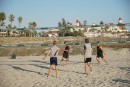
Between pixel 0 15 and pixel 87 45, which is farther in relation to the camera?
pixel 0 15

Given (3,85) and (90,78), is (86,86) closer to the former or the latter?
(90,78)

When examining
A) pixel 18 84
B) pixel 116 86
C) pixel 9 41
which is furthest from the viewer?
pixel 9 41

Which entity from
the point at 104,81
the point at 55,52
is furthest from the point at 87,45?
the point at 104,81

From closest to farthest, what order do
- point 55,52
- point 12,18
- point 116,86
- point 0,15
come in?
point 116,86
point 55,52
point 0,15
point 12,18

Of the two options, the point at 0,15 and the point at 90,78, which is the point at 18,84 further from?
the point at 0,15

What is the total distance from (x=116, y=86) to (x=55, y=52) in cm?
296

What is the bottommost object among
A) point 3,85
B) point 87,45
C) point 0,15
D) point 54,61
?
point 3,85

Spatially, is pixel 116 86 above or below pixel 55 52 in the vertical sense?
below

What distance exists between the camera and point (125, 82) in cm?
761

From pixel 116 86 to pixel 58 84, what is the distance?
1927 millimetres

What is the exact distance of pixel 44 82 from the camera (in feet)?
27.1

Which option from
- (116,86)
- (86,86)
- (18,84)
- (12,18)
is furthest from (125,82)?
(12,18)


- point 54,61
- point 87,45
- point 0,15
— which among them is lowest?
point 54,61

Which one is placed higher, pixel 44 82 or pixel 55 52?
pixel 55 52
